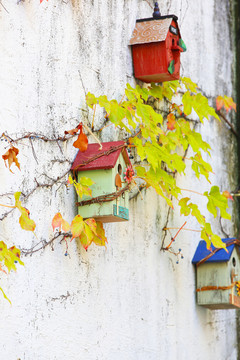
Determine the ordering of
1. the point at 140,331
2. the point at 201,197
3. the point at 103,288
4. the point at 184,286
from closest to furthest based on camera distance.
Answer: the point at 103,288
the point at 140,331
the point at 184,286
the point at 201,197

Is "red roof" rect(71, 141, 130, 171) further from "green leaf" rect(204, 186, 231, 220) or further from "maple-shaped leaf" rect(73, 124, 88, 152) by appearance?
"green leaf" rect(204, 186, 231, 220)

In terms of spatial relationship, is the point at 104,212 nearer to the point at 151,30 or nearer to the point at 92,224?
the point at 92,224

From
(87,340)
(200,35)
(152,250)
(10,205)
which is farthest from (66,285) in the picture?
(200,35)

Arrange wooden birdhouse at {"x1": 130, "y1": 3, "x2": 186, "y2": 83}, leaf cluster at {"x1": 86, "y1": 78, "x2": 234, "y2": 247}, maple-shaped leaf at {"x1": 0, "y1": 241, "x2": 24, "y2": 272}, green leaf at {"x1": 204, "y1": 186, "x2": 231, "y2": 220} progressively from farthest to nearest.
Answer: wooden birdhouse at {"x1": 130, "y1": 3, "x2": 186, "y2": 83}
green leaf at {"x1": 204, "y1": 186, "x2": 231, "y2": 220}
leaf cluster at {"x1": 86, "y1": 78, "x2": 234, "y2": 247}
maple-shaped leaf at {"x1": 0, "y1": 241, "x2": 24, "y2": 272}

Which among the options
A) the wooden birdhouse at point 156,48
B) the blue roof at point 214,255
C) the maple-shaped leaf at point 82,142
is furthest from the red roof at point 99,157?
the blue roof at point 214,255

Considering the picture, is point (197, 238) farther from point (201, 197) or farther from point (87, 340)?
point (87, 340)

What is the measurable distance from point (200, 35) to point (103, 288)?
2.30 m

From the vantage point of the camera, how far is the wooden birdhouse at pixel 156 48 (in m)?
4.06

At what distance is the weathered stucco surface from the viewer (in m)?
3.13

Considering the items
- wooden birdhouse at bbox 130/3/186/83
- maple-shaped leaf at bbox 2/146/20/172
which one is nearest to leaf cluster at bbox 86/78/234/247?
wooden birdhouse at bbox 130/3/186/83

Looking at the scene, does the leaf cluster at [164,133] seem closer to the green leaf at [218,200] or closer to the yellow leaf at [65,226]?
the green leaf at [218,200]

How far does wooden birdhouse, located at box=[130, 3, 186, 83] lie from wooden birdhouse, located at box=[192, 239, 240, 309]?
119 cm

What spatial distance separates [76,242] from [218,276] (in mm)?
1375

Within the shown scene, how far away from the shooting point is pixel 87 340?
137 inches
